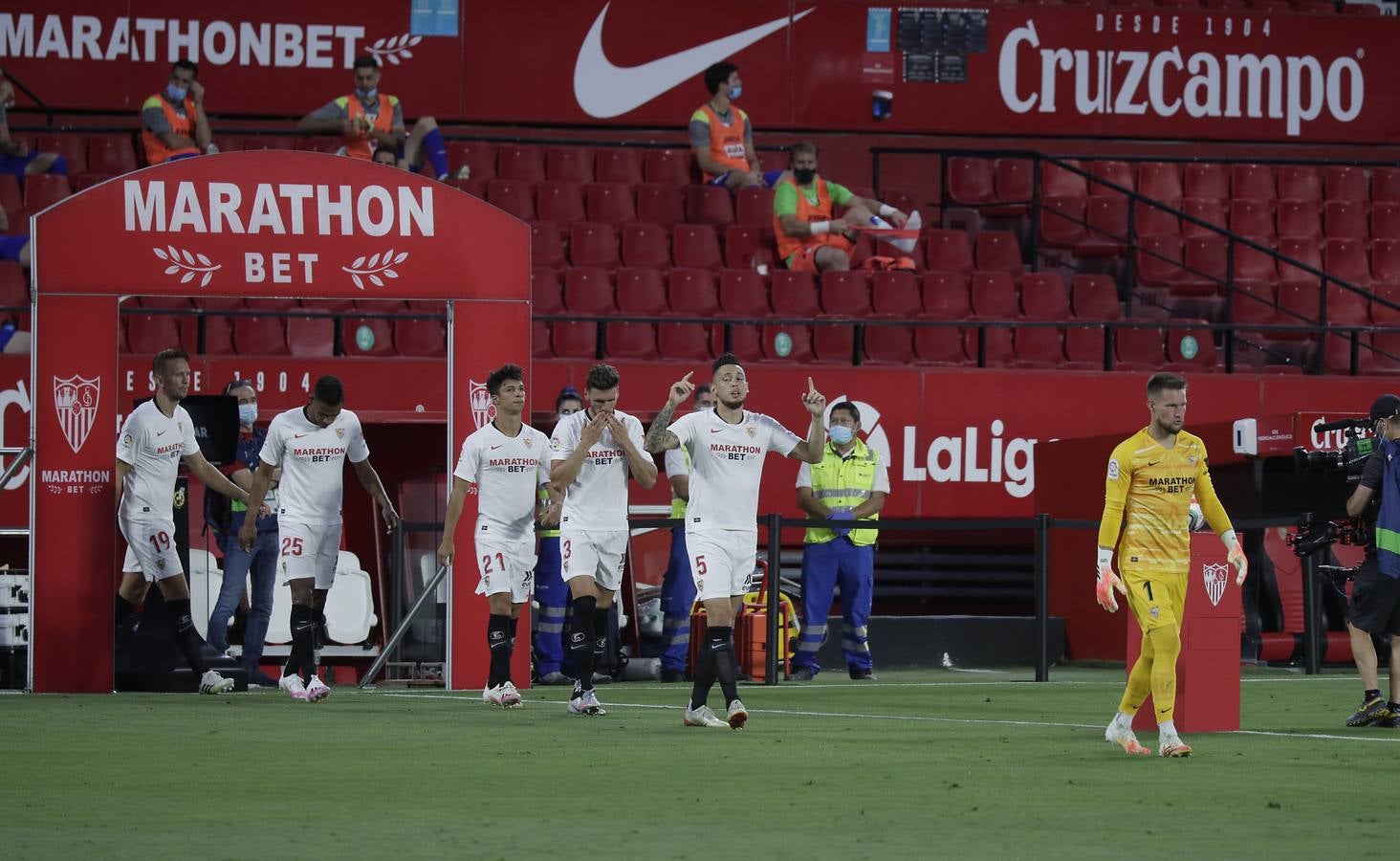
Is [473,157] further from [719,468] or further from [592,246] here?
[719,468]

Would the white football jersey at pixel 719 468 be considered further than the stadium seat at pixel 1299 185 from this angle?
No

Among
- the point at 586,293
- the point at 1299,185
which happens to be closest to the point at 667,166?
the point at 586,293

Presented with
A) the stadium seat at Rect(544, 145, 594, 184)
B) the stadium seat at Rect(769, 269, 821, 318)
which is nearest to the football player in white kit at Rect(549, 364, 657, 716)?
the stadium seat at Rect(769, 269, 821, 318)

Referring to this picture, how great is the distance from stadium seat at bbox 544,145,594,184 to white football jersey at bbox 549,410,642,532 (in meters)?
9.94

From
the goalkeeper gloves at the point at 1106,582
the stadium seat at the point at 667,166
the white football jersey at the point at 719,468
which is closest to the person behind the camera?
the goalkeeper gloves at the point at 1106,582

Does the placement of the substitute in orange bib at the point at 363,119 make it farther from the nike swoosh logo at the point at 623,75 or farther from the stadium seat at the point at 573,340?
the nike swoosh logo at the point at 623,75

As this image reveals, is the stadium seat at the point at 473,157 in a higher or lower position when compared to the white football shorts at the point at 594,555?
higher

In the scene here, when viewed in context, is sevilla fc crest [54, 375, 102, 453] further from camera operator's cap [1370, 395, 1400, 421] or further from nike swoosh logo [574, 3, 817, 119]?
nike swoosh logo [574, 3, 817, 119]

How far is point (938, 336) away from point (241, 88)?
8.71m

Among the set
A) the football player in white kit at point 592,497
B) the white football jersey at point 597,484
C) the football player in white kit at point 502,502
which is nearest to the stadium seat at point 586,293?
the football player in white kit at point 502,502

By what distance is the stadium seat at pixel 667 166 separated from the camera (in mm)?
23562

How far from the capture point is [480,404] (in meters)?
15.9

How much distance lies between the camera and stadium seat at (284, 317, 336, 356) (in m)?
20.4

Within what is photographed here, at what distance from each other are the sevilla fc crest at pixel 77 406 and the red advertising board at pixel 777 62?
30.2 feet
